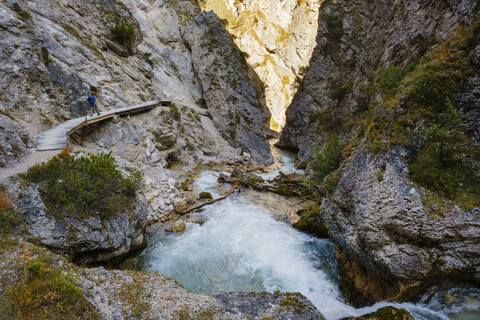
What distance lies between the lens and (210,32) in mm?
37594

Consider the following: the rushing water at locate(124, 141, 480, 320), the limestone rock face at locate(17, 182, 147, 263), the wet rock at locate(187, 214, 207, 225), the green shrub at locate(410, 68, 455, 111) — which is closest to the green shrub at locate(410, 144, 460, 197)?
the green shrub at locate(410, 68, 455, 111)

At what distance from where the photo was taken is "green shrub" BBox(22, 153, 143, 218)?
7.89 m

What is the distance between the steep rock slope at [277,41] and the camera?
210 feet

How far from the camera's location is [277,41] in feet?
227

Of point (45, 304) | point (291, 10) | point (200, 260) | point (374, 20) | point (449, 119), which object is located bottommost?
point (200, 260)

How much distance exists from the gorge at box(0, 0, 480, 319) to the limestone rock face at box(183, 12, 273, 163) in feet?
36.9

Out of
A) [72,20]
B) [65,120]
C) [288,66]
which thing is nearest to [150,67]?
[72,20]

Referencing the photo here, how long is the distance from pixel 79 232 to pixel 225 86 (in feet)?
103

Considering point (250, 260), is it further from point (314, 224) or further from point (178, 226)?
point (178, 226)

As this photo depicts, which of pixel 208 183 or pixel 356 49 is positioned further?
pixel 356 49

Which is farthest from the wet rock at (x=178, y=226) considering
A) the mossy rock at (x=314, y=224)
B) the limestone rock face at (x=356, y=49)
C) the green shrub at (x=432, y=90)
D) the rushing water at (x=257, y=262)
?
the limestone rock face at (x=356, y=49)

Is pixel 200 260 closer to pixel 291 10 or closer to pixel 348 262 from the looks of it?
pixel 348 262

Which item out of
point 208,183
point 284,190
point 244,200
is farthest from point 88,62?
point 284,190

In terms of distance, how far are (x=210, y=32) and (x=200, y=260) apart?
3833cm
